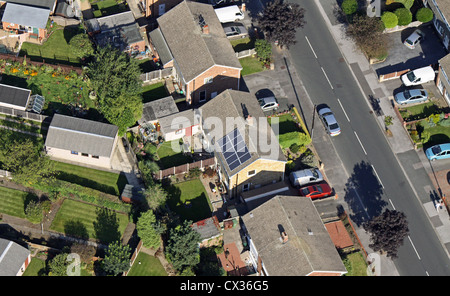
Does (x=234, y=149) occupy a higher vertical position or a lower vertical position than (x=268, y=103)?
higher

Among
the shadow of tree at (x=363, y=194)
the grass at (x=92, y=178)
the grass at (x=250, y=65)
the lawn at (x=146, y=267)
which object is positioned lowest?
the lawn at (x=146, y=267)

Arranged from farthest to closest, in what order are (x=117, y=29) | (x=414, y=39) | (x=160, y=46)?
(x=117, y=29), (x=414, y=39), (x=160, y=46)

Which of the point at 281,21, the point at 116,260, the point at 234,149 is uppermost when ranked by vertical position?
the point at 281,21

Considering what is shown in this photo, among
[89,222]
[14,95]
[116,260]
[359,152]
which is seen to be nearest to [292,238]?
[359,152]

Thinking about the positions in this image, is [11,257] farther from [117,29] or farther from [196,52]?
[117,29]

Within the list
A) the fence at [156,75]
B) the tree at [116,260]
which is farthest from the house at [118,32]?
the tree at [116,260]

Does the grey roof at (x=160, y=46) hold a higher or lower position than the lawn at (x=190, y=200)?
higher

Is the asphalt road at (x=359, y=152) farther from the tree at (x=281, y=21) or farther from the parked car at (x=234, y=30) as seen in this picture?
the parked car at (x=234, y=30)
